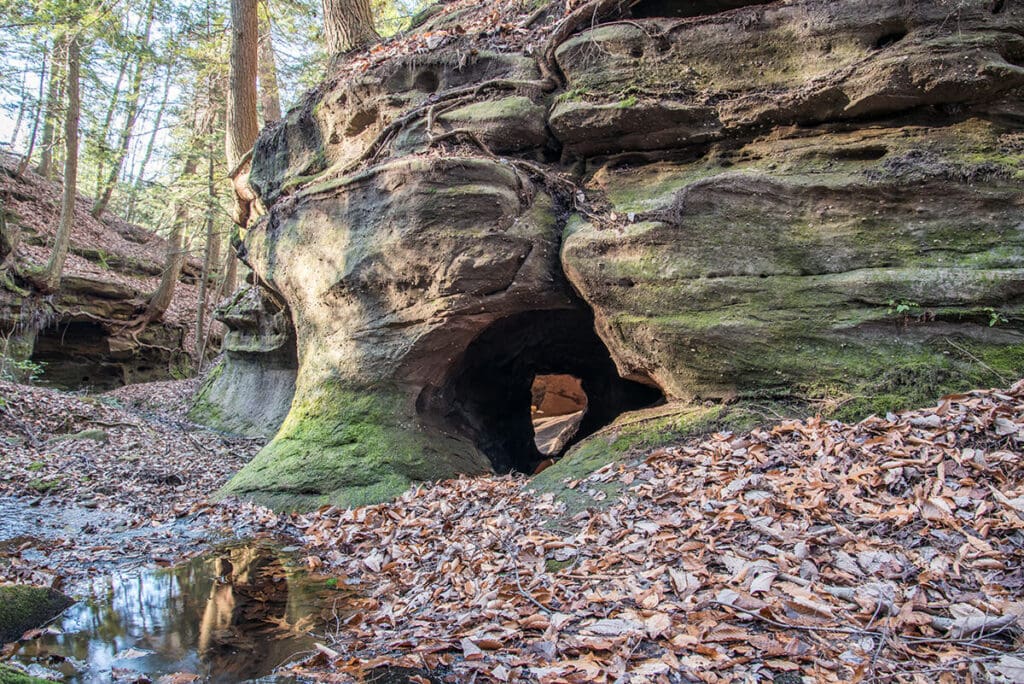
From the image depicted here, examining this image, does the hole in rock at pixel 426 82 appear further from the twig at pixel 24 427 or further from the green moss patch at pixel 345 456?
the twig at pixel 24 427

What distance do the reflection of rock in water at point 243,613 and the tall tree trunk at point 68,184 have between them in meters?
11.8

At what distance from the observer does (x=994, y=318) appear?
580 cm

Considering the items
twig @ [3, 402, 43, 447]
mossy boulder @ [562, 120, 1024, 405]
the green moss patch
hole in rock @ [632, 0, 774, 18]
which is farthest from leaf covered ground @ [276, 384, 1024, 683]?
twig @ [3, 402, 43, 447]

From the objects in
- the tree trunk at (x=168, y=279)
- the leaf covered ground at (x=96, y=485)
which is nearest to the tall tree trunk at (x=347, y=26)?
the leaf covered ground at (x=96, y=485)

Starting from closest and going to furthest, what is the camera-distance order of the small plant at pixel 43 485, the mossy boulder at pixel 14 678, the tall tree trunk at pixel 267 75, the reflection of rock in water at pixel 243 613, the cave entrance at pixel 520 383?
the mossy boulder at pixel 14 678, the reflection of rock in water at pixel 243 613, the small plant at pixel 43 485, the cave entrance at pixel 520 383, the tall tree trunk at pixel 267 75

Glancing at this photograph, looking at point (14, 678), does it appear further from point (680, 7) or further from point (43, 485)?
point (680, 7)

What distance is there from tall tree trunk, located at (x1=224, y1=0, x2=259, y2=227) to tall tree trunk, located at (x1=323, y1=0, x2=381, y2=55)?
1897mm

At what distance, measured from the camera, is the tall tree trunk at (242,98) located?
12.0 metres

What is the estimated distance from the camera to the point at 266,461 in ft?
25.9

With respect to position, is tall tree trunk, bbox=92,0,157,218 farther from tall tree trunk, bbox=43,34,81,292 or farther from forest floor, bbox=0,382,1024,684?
forest floor, bbox=0,382,1024,684

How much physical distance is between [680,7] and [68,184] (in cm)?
1443

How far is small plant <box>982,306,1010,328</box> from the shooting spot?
5808 millimetres

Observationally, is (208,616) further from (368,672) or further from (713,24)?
(713,24)

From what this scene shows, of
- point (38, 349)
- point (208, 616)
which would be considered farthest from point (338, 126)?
point (38, 349)
